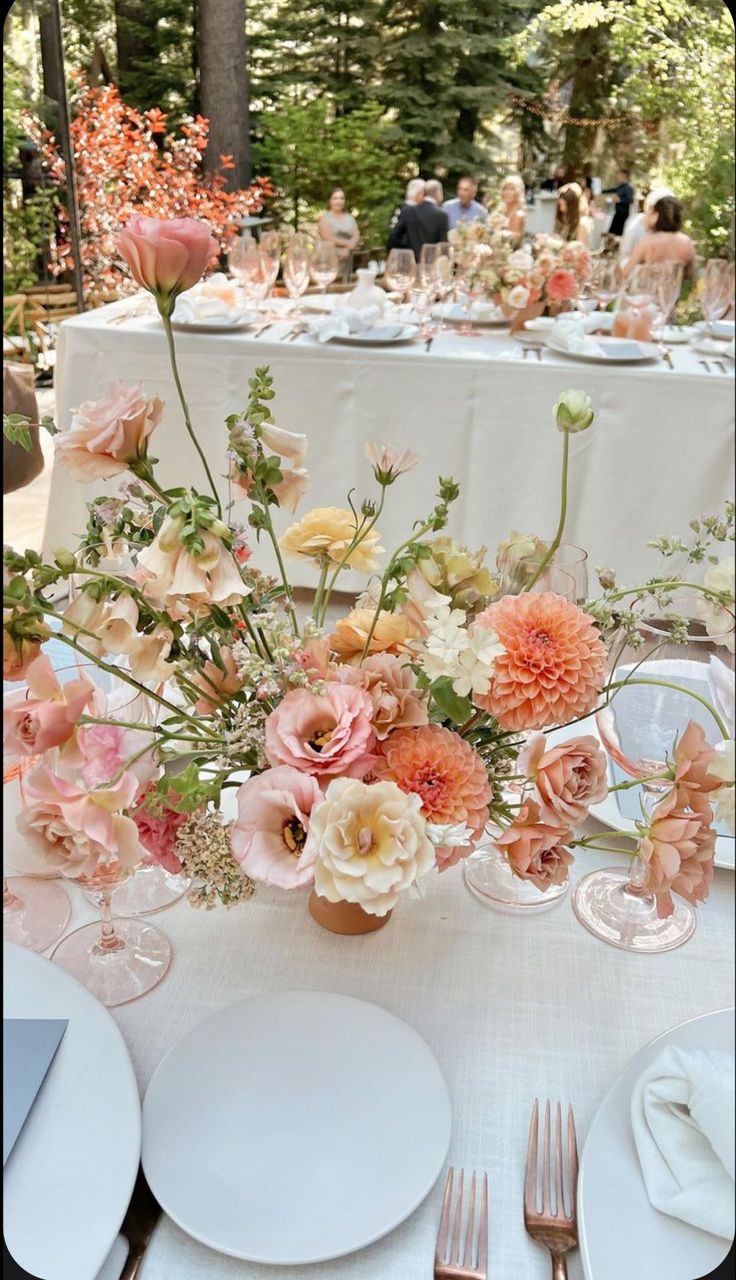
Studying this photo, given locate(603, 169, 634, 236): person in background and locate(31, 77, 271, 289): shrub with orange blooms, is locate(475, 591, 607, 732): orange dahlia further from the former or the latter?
locate(603, 169, 634, 236): person in background

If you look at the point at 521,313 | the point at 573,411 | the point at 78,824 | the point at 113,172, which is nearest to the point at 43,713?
the point at 78,824

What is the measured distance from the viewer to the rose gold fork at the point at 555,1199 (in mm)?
400

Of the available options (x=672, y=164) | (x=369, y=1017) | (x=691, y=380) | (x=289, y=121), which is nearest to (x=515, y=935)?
(x=369, y=1017)

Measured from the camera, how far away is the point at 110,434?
42 centimetres

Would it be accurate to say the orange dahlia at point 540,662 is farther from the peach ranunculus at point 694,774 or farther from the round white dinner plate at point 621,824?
the round white dinner plate at point 621,824

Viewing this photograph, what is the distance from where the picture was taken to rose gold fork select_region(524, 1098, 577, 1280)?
0.40 meters

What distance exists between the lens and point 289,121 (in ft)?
20.4

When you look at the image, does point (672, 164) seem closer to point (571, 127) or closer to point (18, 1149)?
point (571, 127)

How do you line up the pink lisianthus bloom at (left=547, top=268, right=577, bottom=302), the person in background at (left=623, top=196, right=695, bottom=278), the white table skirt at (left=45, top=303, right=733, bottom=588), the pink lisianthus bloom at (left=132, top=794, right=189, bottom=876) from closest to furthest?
1. the pink lisianthus bloom at (left=132, top=794, right=189, bottom=876)
2. the white table skirt at (left=45, top=303, right=733, bottom=588)
3. the pink lisianthus bloom at (left=547, top=268, right=577, bottom=302)
4. the person in background at (left=623, top=196, right=695, bottom=278)

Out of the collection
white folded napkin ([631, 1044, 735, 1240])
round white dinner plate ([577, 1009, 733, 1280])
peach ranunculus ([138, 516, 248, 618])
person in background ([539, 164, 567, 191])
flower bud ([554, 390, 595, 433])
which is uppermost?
person in background ([539, 164, 567, 191])

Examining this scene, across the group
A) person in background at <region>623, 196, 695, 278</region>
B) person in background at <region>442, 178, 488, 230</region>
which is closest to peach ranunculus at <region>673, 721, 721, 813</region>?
person in background at <region>623, 196, 695, 278</region>

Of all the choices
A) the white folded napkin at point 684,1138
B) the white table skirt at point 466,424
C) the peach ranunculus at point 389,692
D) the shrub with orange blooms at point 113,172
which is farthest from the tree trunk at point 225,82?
the white folded napkin at point 684,1138

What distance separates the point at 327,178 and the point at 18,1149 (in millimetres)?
6921

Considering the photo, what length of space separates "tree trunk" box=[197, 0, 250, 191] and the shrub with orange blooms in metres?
0.22
